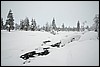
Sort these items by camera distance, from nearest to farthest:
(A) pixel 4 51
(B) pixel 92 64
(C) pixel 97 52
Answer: (B) pixel 92 64
(C) pixel 97 52
(A) pixel 4 51

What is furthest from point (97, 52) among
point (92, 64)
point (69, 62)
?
point (69, 62)

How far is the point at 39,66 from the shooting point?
1234cm

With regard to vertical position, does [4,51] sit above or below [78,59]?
below

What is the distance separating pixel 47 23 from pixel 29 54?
60.1m

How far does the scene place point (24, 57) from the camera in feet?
71.3

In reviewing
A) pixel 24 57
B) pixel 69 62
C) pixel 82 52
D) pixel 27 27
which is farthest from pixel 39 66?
pixel 27 27

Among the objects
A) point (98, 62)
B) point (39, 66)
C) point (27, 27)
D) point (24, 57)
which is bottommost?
point (24, 57)

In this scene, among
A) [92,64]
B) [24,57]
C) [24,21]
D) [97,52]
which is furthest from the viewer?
[24,21]

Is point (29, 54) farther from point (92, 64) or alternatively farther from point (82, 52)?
point (92, 64)

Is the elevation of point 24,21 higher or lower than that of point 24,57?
higher

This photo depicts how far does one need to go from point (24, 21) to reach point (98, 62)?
5660 centimetres

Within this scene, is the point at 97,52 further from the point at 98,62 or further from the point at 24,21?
the point at 24,21

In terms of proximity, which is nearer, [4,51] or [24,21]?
[4,51]

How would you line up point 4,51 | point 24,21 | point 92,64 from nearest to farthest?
point 92,64, point 4,51, point 24,21
